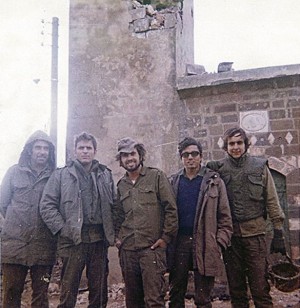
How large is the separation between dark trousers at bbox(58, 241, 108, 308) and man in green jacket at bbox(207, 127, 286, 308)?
113 cm

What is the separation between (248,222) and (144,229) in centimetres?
93

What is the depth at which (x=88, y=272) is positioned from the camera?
13.4 feet

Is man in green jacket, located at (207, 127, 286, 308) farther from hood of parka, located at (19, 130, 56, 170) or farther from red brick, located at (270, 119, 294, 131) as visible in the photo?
red brick, located at (270, 119, 294, 131)

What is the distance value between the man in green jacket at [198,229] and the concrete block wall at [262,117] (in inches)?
99.2

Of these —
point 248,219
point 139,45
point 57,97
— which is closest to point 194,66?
point 139,45

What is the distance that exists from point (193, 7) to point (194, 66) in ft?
5.42

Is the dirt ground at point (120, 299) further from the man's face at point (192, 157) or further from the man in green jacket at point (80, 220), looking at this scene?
the man's face at point (192, 157)

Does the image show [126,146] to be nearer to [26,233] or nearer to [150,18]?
[26,233]

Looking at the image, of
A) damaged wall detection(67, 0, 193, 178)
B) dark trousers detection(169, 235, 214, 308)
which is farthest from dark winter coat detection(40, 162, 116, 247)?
damaged wall detection(67, 0, 193, 178)

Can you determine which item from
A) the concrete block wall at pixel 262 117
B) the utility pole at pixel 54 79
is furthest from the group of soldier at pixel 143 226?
the utility pole at pixel 54 79

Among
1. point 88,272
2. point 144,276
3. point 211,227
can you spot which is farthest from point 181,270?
point 88,272

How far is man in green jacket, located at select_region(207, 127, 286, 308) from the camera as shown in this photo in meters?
3.99

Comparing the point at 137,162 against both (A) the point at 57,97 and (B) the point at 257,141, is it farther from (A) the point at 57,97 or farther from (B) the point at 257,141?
(A) the point at 57,97

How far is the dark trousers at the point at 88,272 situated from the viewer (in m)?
3.97
